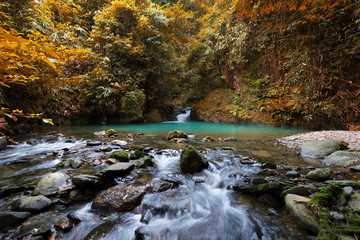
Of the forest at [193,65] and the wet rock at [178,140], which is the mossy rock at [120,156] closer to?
the wet rock at [178,140]

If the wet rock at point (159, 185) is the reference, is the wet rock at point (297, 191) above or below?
above

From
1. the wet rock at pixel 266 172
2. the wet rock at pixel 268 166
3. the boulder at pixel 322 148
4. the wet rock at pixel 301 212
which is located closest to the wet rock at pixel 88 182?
the wet rock at pixel 301 212

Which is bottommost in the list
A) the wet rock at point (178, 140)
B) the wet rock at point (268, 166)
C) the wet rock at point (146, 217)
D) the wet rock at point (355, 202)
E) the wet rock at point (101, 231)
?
the wet rock at point (146, 217)

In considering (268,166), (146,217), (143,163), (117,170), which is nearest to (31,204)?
(117,170)

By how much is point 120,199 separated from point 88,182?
1.90ft

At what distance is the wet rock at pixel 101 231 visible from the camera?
158 centimetres

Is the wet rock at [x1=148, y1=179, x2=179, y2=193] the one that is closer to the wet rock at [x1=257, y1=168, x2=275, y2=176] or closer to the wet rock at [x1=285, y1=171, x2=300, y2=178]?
the wet rock at [x1=257, y1=168, x2=275, y2=176]

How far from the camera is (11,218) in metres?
1.62

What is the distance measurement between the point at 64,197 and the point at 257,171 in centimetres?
311

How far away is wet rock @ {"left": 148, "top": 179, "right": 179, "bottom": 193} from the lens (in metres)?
2.36

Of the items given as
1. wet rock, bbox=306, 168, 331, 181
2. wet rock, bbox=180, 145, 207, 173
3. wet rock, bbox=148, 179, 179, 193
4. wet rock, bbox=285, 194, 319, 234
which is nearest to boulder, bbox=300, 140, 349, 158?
wet rock, bbox=306, 168, 331, 181

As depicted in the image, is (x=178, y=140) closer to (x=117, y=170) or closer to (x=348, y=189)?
(x=117, y=170)

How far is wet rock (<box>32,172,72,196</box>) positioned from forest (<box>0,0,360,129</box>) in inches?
117

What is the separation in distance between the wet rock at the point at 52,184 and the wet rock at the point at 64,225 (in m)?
0.65
